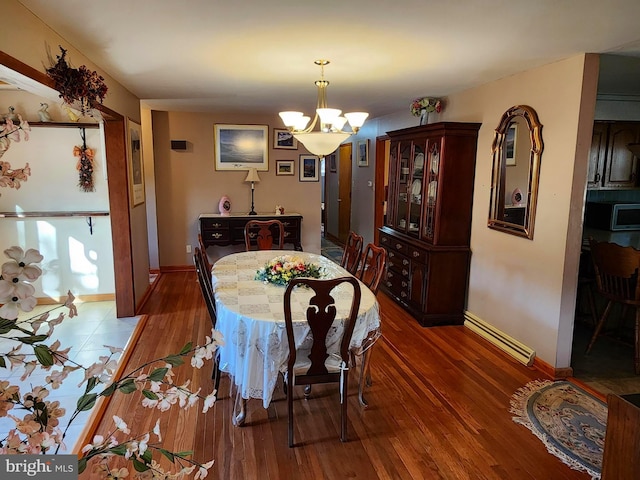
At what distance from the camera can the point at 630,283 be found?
132 inches

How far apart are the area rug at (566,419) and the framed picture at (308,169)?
415 centimetres

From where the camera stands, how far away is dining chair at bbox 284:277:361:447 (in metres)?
2.19

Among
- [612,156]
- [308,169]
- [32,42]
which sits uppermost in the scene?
[32,42]

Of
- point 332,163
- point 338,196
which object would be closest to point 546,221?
point 338,196

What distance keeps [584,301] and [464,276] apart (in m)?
1.28

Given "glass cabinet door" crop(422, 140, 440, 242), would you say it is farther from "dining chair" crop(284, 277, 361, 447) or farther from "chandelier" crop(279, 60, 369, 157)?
"dining chair" crop(284, 277, 361, 447)

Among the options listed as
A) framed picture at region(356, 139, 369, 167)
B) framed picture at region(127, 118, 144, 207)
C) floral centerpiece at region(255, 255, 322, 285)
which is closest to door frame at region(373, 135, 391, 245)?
framed picture at region(356, 139, 369, 167)

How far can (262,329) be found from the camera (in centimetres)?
232

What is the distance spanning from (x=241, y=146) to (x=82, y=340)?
3369 mm

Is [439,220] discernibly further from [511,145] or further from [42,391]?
[42,391]

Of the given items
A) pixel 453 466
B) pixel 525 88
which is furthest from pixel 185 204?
pixel 453 466

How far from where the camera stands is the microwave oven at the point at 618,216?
4.10m

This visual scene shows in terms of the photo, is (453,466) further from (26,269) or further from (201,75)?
(201,75)

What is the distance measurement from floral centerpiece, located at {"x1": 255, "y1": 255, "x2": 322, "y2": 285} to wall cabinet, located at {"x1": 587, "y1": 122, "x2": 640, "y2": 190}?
3.21 m
